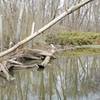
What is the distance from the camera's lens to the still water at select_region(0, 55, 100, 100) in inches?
279

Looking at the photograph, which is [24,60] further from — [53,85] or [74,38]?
[74,38]

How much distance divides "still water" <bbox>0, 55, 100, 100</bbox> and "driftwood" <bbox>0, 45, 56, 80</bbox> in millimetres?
454

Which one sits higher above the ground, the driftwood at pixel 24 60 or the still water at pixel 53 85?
the driftwood at pixel 24 60

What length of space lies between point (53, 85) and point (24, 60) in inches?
202

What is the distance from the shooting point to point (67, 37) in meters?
23.2

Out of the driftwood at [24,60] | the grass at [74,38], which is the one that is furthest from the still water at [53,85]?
the grass at [74,38]

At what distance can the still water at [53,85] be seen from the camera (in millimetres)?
7098

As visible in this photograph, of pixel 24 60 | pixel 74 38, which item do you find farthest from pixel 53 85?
pixel 74 38

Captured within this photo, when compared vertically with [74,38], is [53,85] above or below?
below

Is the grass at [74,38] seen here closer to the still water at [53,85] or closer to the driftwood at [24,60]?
the driftwood at [24,60]

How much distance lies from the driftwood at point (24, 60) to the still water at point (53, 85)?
17.9 inches

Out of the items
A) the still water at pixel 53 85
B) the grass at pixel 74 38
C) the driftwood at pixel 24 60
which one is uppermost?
the grass at pixel 74 38

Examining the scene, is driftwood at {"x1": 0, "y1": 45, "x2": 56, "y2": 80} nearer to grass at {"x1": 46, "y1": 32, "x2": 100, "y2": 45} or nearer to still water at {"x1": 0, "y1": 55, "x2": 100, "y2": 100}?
still water at {"x1": 0, "y1": 55, "x2": 100, "y2": 100}

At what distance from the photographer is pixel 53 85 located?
27.3ft
